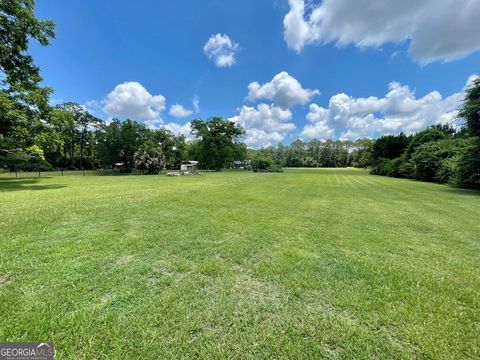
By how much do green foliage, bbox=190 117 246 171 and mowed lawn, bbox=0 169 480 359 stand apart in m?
40.2

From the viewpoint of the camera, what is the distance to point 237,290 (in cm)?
281

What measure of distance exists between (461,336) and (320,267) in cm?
160

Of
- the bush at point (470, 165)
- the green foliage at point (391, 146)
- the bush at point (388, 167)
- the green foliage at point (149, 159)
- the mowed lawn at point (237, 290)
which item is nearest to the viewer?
the mowed lawn at point (237, 290)

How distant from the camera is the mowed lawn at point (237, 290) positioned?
1.98 meters

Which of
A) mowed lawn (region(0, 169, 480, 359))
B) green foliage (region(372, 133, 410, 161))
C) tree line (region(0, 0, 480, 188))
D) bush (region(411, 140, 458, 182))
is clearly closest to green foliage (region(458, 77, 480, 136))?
tree line (region(0, 0, 480, 188))

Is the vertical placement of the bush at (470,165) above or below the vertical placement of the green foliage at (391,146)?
below

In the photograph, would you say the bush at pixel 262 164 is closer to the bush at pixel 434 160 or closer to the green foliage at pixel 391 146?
the green foliage at pixel 391 146

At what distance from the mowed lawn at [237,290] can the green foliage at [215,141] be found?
132ft

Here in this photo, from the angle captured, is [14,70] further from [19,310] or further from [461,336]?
[461,336]

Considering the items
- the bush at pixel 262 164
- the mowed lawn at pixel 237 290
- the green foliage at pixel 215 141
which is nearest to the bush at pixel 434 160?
the mowed lawn at pixel 237 290

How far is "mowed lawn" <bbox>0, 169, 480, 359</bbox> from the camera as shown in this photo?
1982 millimetres

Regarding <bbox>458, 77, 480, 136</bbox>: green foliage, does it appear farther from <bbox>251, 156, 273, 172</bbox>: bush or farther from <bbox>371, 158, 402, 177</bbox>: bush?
<bbox>251, 156, 273, 172</bbox>: bush

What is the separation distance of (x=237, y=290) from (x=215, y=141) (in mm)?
44060

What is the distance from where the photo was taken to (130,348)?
1903 mm
